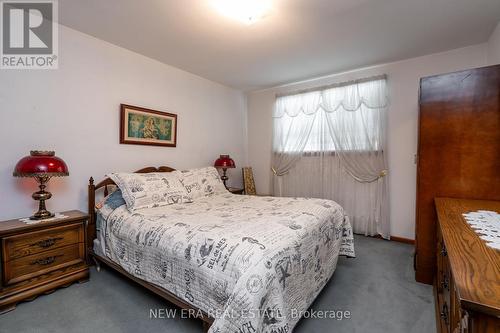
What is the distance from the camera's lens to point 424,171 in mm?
2104

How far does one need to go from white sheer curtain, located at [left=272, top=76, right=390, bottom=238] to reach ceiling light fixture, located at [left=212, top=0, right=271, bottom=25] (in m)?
1.91

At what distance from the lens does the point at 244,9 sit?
2.06m

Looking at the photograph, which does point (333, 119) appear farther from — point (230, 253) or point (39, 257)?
point (39, 257)

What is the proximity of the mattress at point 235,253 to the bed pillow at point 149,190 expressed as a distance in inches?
5.2

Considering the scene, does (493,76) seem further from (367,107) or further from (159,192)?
(159,192)

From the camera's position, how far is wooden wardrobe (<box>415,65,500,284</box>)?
6.11ft

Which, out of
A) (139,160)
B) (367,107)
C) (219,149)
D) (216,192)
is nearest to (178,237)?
(216,192)

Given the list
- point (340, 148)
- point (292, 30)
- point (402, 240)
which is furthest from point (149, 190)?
point (402, 240)

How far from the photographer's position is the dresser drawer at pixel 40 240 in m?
1.79

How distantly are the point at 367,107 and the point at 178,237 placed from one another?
10.1ft

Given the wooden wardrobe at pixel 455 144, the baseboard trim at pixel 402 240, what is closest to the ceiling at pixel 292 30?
the wooden wardrobe at pixel 455 144

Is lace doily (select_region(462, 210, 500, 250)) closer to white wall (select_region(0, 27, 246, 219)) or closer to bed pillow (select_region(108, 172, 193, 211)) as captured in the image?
bed pillow (select_region(108, 172, 193, 211))

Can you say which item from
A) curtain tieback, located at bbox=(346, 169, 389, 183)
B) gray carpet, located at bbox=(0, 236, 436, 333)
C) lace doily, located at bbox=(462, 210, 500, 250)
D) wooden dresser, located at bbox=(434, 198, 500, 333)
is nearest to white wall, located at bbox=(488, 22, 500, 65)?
curtain tieback, located at bbox=(346, 169, 389, 183)

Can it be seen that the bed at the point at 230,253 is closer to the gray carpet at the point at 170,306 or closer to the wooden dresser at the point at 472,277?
the gray carpet at the point at 170,306
